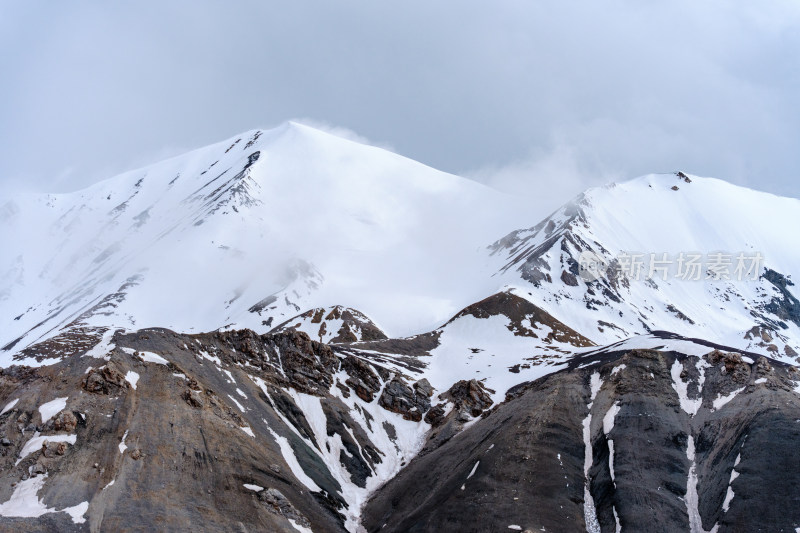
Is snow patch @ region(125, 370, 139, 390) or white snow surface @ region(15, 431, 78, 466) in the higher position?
snow patch @ region(125, 370, 139, 390)

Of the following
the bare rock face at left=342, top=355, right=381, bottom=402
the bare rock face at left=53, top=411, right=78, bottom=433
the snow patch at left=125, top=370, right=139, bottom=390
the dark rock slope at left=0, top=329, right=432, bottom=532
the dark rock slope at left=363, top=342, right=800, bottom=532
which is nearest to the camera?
the dark rock slope at left=0, top=329, right=432, bottom=532

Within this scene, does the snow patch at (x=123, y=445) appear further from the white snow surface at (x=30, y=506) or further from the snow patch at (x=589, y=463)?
the snow patch at (x=589, y=463)

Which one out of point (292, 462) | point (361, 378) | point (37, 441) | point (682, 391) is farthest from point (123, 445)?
point (682, 391)

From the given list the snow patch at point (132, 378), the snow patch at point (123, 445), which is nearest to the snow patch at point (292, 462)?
the snow patch at point (132, 378)

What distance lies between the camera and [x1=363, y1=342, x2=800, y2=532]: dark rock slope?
230ft

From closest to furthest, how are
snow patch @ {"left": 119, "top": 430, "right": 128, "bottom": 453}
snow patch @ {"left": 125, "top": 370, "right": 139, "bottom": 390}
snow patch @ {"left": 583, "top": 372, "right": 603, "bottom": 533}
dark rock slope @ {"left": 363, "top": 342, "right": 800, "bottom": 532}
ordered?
snow patch @ {"left": 119, "top": 430, "right": 128, "bottom": 453}, dark rock slope @ {"left": 363, "top": 342, "right": 800, "bottom": 532}, snow patch @ {"left": 583, "top": 372, "right": 603, "bottom": 533}, snow patch @ {"left": 125, "top": 370, "right": 139, "bottom": 390}

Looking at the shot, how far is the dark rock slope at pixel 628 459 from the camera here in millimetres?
70000

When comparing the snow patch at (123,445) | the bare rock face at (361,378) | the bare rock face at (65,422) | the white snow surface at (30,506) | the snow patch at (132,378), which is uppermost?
the bare rock face at (361,378)

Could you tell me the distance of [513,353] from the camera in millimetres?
151750

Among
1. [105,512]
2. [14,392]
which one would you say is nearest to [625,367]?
[105,512]

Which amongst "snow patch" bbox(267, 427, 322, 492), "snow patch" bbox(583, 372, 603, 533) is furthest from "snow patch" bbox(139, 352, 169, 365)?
"snow patch" bbox(583, 372, 603, 533)

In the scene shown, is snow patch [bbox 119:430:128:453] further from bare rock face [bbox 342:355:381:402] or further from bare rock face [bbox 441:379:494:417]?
bare rock face [bbox 441:379:494:417]

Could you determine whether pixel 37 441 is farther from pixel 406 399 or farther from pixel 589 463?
pixel 589 463

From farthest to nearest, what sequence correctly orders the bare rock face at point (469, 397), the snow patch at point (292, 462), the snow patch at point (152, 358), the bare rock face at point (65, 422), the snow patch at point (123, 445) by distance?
1. the bare rock face at point (469, 397)
2. the snow patch at point (152, 358)
3. the snow patch at point (292, 462)
4. the bare rock face at point (65, 422)
5. the snow patch at point (123, 445)
